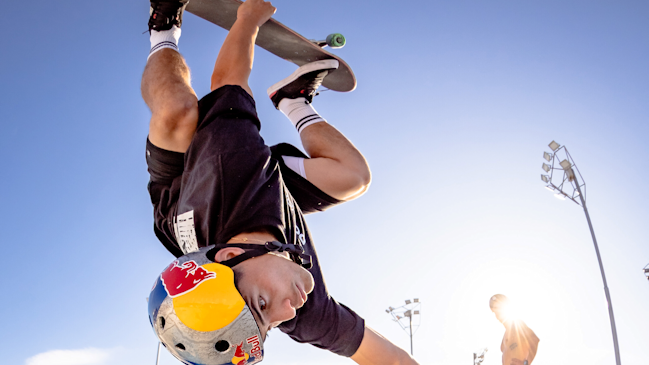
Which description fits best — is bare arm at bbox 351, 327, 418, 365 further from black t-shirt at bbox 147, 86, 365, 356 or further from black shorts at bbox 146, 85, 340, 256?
black shorts at bbox 146, 85, 340, 256

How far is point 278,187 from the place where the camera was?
2.64 m

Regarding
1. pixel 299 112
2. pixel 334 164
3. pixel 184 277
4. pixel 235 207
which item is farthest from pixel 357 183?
pixel 184 277

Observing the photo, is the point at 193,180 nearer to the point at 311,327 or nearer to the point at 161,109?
the point at 161,109

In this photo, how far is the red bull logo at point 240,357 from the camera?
2.10 metres

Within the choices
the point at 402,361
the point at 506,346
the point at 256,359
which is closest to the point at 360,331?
the point at 402,361

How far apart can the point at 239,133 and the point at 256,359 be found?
4.19 ft

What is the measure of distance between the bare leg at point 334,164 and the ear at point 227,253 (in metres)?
1.04

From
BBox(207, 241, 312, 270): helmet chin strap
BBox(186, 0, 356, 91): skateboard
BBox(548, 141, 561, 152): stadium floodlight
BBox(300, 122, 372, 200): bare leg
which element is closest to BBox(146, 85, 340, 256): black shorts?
BBox(207, 241, 312, 270): helmet chin strap

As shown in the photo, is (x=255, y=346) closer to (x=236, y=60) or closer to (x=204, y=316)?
(x=204, y=316)

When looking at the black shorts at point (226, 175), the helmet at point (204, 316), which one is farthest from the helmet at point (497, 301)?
the helmet at point (204, 316)

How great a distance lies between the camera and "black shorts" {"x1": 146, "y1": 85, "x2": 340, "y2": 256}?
236cm

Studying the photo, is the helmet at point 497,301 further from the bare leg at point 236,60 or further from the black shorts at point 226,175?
the bare leg at point 236,60

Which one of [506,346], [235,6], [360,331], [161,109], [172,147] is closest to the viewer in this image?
[161,109]

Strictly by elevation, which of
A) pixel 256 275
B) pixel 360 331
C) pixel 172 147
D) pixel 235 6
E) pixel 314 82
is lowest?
pixel 360 331
